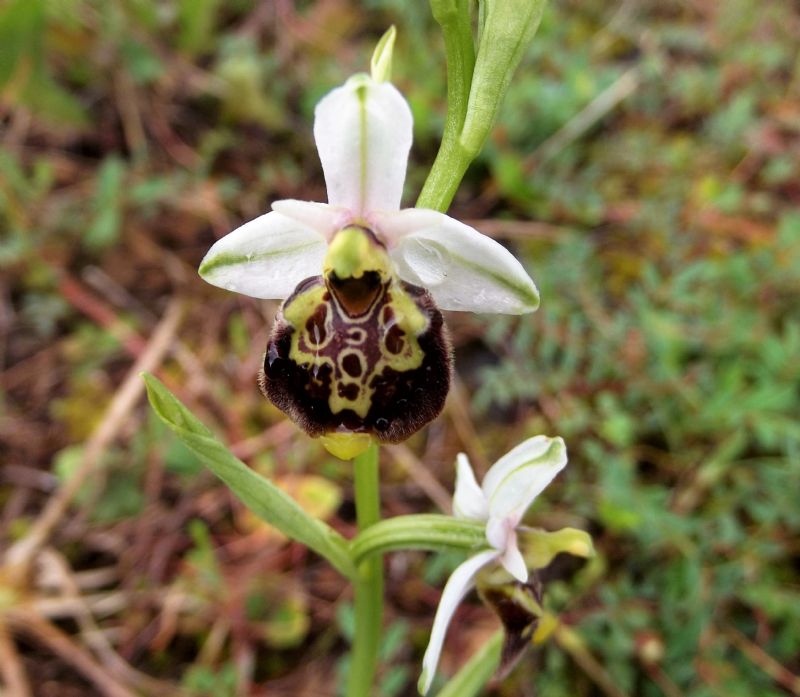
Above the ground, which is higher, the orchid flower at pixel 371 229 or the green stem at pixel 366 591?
the orchid flower at pixel 371 229

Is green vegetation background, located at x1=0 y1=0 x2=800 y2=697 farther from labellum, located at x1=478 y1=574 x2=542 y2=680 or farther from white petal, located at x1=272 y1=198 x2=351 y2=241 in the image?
white petal, located at x1=272 y1=198 x2=351 y2=241

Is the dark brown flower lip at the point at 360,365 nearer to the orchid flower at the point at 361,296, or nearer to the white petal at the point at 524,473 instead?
the orchid flower at the point at 361,296

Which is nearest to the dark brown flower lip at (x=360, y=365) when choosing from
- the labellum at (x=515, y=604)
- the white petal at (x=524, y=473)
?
the white petal at (x=524, y=473)

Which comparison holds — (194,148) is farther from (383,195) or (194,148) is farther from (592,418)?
(383,195)

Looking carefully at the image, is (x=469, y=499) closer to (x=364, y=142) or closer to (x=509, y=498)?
(x=509, y=498)

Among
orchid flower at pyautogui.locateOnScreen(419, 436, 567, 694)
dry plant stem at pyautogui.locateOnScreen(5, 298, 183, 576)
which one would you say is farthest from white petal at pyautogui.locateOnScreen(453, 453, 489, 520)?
dry plant stem at pyautogui.locateOnScreen(5, 298, 183, 576)

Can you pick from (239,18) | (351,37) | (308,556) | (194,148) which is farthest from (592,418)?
(239,18)

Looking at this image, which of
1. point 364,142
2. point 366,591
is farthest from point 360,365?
point 366,591
